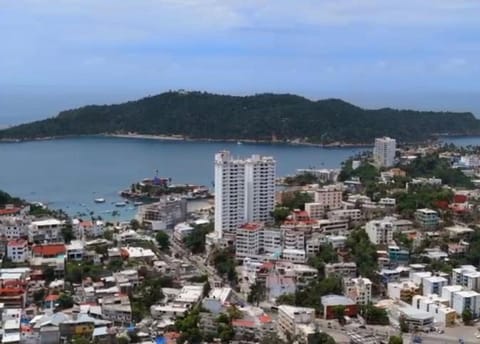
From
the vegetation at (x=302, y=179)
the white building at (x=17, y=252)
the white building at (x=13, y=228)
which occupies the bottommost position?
the white building at (x=17, y=252)

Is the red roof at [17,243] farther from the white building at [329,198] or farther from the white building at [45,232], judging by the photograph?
the white building at [329,198]

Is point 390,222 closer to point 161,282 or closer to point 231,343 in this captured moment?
point 161,282

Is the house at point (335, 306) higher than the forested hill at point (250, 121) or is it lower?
lower

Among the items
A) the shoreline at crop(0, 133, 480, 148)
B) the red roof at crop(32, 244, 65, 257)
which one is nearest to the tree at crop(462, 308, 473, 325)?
the red roof at crop(32, 244, 65, 257)

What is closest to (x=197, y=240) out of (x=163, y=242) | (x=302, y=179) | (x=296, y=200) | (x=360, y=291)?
(x=163, y=242)

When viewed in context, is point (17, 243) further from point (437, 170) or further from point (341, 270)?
point (437, 170)

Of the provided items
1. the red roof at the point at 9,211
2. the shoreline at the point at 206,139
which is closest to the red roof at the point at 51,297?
the red roof at the point at 9,211
